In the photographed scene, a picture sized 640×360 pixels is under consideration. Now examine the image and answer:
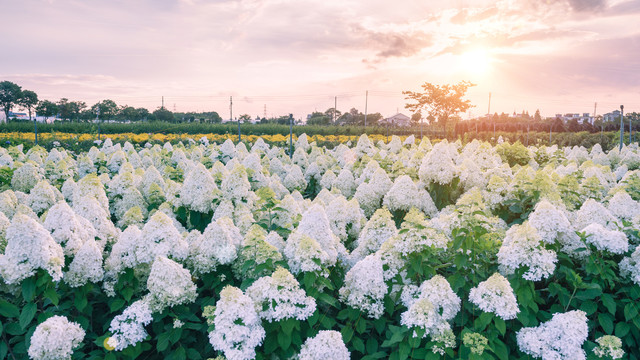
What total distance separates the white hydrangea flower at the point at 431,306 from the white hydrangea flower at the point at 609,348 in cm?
91

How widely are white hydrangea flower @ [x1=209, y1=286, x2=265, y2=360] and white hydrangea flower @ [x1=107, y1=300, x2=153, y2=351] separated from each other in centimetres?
58

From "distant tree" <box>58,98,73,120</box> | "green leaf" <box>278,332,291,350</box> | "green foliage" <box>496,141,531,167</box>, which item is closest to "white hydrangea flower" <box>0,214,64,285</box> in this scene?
"green leaf" <box>278,332,291,350</box>

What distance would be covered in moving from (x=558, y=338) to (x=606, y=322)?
1.69ft

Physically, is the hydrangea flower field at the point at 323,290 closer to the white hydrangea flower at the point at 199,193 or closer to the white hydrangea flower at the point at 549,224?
the white hydrangea flower at the point at 549,224

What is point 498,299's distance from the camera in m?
2.53

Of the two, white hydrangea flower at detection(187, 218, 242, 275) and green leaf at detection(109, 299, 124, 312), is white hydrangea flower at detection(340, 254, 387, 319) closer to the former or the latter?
white hydrangea flower at detection(187, 218, 242, 275)

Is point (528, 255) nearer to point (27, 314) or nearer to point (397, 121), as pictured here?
point (27, 314)

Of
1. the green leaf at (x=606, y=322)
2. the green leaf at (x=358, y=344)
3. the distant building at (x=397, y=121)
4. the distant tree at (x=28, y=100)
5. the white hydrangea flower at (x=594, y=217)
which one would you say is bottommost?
the green leaf at (x=358, y=344)

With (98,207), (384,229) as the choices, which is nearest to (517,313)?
(384,229)

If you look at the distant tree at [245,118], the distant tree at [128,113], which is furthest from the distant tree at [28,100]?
the distant tree at [245,118]

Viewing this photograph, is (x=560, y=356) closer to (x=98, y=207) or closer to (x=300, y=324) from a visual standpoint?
(x=300, y=324)

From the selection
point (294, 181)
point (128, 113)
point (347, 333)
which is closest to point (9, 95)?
point (128, 113)

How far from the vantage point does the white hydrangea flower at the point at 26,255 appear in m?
2.65

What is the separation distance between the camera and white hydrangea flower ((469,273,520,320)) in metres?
2.52
